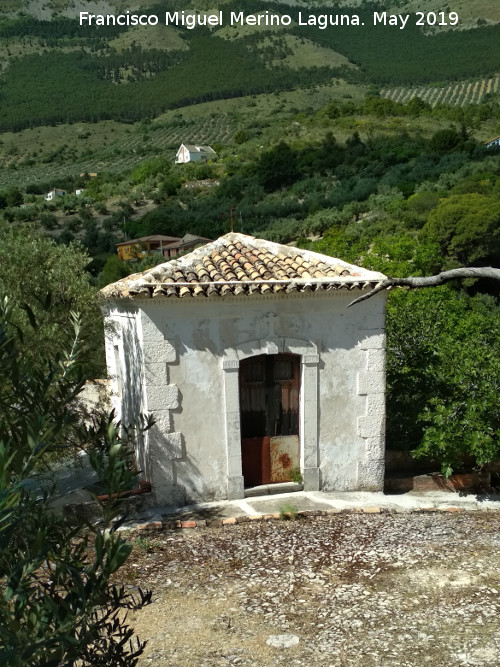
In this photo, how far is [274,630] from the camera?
591cm

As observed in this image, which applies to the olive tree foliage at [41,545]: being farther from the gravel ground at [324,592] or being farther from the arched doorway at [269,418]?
the arched doorway at [269,418]

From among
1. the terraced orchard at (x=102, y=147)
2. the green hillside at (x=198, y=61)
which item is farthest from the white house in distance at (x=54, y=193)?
the green hillside at (x=198, y=61)

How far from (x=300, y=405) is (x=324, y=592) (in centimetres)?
334

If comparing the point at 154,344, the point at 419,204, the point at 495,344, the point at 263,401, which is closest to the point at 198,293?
the point at 154,344

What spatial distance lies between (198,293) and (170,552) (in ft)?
11.4

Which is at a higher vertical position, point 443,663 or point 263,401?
point 263,401

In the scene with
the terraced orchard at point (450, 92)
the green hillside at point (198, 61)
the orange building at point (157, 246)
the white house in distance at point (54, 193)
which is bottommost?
the orange building at point (157, 246)

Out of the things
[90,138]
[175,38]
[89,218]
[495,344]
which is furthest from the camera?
[175,38]

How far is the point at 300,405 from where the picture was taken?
949 cm

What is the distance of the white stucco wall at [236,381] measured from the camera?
29.0ft

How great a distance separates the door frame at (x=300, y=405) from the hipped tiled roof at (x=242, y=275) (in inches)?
34.1

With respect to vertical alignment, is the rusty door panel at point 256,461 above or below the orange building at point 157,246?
below

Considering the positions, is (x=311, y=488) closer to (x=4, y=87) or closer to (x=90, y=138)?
(x=90, y=138)

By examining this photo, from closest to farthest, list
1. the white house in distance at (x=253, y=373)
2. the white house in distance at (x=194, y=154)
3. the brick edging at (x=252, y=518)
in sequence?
the brick edging at (x=252, y=518)
the white house in distance at (x=253, y=373)
the white house in distance at (x=194, y=154)
